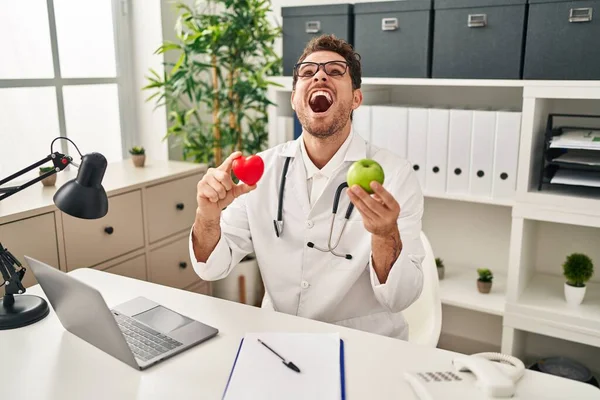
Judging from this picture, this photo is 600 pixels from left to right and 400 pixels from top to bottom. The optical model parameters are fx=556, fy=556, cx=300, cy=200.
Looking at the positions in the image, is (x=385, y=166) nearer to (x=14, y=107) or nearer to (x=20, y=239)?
(x=20, y=239)

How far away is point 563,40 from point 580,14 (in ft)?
0.32

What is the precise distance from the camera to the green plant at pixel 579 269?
2.17 metres

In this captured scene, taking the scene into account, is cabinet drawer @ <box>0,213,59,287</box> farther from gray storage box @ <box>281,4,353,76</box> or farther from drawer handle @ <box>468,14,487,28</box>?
drawer handle @ <box>468,14,487,28</box>

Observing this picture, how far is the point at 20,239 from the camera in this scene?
1903mm

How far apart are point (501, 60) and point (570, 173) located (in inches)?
19.8

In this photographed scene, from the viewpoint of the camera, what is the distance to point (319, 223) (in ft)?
5.26

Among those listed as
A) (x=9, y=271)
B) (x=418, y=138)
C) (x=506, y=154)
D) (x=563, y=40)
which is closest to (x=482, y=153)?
(x=506, y=154)

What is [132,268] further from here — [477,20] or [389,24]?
[477,20]

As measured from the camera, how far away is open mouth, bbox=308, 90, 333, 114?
160cm

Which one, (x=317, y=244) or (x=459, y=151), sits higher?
(x=459, y=151)

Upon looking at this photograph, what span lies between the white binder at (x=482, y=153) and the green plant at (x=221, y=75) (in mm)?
966

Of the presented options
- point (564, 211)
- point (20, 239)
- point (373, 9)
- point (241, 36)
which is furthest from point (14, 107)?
point (564, 211)

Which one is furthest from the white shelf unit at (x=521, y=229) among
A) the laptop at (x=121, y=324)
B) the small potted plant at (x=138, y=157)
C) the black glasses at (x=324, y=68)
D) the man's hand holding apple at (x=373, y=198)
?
the laptop at (x=121, y=324)

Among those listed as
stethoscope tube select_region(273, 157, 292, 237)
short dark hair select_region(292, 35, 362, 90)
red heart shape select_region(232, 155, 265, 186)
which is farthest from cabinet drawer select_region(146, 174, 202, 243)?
red heart shape select_region(232, 155, 265, 186)
